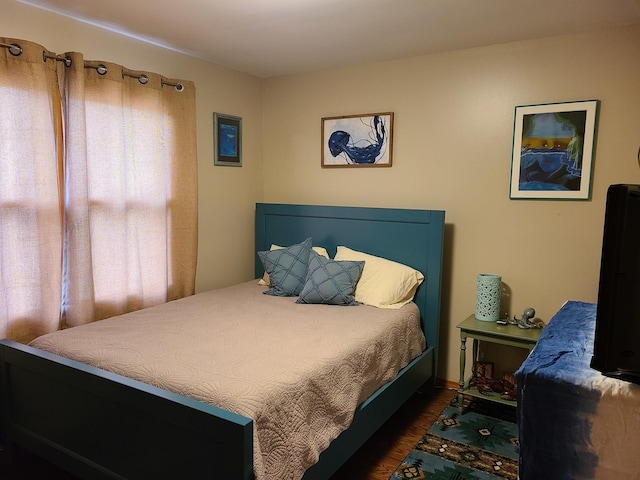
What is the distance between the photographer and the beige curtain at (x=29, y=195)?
2.28m

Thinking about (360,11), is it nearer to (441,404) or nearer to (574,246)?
(574,246)

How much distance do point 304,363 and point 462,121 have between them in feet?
6.83

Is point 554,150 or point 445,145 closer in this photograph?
point 554,150

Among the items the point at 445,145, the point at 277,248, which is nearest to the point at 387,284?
the point at 277,248

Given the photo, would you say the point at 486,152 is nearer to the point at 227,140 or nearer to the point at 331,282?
the point at 331,282

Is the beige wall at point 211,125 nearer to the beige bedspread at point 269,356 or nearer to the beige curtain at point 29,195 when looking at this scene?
the beige curtain at point 29,195

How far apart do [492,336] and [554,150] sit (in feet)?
4.04

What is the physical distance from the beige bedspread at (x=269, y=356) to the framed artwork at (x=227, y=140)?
1252 millimetres

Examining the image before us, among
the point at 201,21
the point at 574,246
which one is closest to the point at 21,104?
the point at 201,21

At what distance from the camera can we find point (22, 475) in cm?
220

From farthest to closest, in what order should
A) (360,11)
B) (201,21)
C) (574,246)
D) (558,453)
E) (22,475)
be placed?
(574,246) < (201,21) < (360,11) < (22,475) < (558,453)

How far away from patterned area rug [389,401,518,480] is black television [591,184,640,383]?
1198mm

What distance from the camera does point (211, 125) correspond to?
139 inches

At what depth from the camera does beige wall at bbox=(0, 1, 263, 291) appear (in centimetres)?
260
